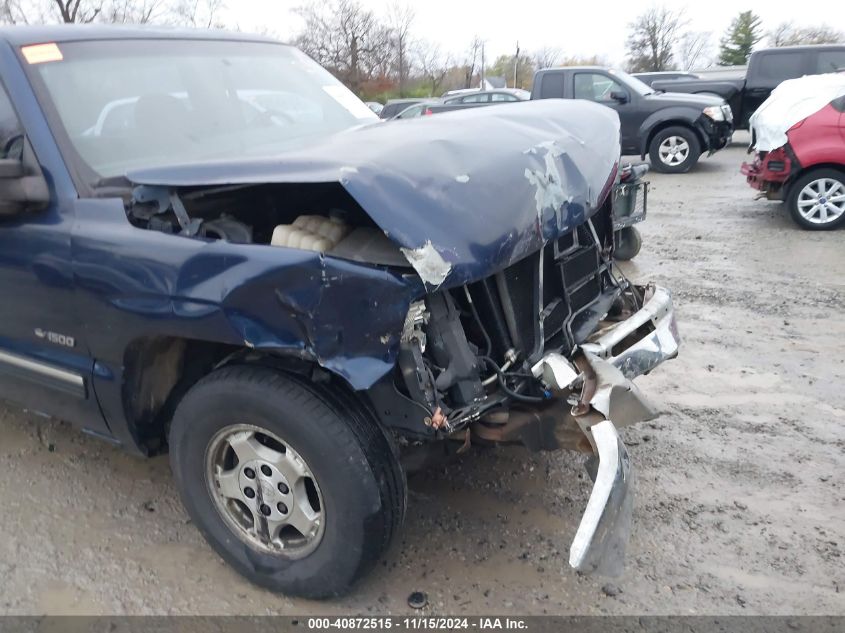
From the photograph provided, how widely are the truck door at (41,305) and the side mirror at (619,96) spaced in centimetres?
1167

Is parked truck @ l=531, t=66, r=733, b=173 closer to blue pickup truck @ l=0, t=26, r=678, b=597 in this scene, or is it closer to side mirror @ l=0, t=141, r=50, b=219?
blue pickup truck @ l=0, t=26, r=678, b=597

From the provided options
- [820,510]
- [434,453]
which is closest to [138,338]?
[434,453]

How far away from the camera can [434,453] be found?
268 centimetres

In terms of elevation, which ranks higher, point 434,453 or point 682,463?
point 434,453

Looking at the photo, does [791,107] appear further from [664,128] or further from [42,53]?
[42,53]

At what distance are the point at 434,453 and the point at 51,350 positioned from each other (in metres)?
1.60


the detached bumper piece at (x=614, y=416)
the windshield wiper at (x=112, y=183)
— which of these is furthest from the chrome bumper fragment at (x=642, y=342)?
the windshield wiper at (x=112, y=183)

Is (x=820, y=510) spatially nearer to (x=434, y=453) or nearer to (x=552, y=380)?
(x=552, y=380)

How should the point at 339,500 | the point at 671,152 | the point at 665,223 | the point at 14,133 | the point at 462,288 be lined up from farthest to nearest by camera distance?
1. the point at 671,152
2. the point at 665,223
3. the point at 14,133
4. the point at 462,288
5. the point at 339,500

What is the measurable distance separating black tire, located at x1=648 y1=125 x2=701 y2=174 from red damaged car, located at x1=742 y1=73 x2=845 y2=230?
424 centimetres

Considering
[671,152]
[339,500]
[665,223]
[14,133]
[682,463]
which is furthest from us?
[671,152]

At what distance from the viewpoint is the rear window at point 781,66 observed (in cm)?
1418

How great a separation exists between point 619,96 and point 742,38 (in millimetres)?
45440

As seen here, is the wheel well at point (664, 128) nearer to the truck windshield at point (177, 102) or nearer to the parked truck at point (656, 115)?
the parked truck at point (656, 115)
